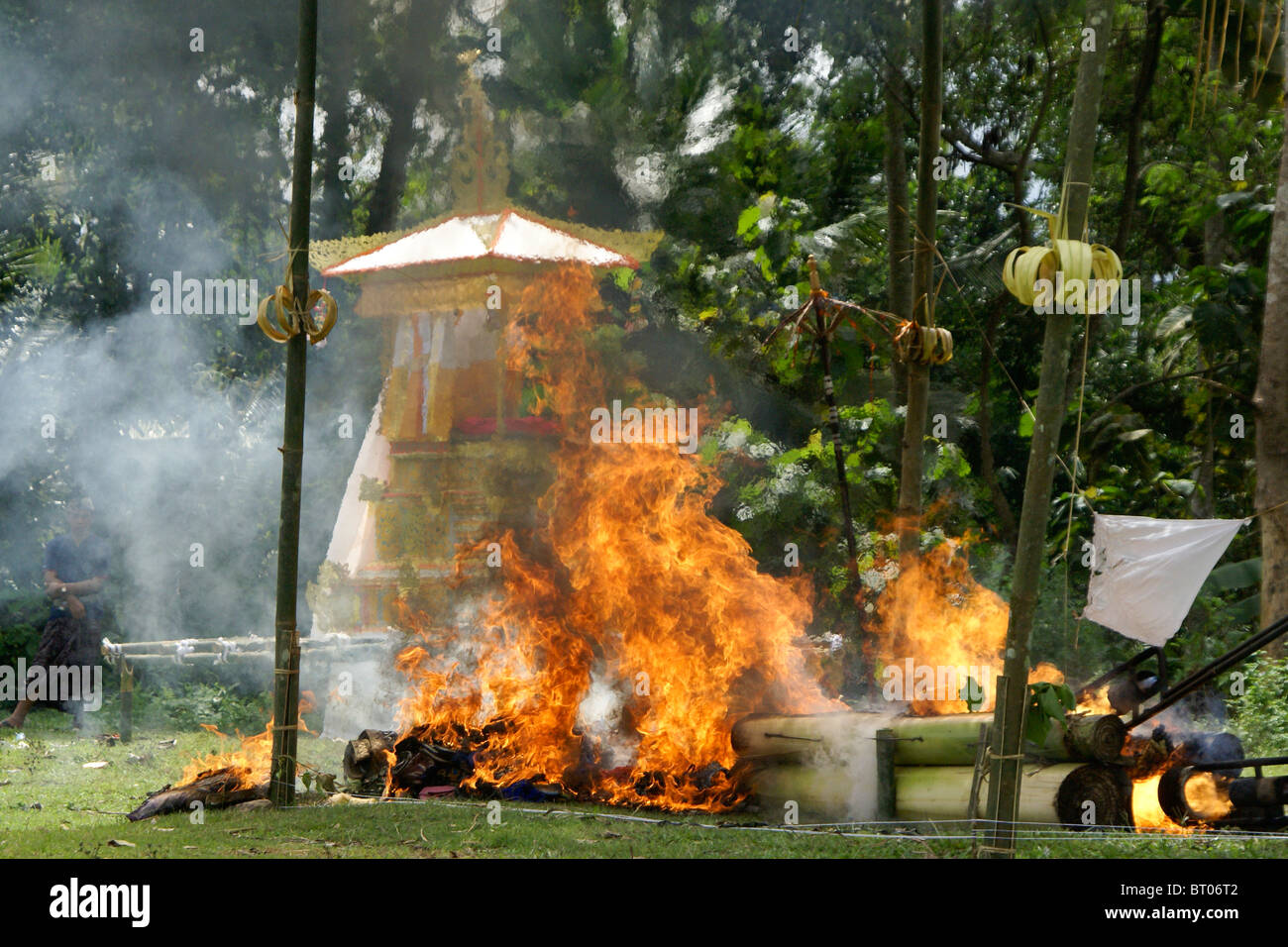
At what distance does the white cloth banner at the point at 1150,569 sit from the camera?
7969 millimetres

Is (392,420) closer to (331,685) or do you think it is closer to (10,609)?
(331,685)

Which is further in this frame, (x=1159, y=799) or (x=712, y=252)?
(x=712, y=252)

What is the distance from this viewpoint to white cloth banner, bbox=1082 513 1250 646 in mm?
7969

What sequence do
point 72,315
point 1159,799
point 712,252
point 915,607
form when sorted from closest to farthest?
point 1159,799, point 915,607, point 712,252, point 72,315

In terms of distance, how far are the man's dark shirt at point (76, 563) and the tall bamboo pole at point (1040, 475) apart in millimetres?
9877

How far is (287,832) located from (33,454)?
1031cm

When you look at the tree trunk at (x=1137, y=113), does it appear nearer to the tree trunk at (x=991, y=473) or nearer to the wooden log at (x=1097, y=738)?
the tree trunk at (x=991, y=473)

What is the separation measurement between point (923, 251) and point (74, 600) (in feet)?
30.1

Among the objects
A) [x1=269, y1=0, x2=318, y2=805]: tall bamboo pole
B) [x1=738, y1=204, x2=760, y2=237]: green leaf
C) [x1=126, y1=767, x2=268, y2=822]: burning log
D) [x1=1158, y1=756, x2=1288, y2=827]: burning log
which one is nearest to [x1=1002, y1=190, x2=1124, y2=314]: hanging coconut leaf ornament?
[x1=1158, y1=756, x2=1288, y2=827]: burning log

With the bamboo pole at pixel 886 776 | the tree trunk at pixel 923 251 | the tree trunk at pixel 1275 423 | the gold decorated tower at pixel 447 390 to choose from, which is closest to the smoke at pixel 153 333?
the gold decorated tower at pixel 447 390

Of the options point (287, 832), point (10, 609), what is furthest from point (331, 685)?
point (287, 832)

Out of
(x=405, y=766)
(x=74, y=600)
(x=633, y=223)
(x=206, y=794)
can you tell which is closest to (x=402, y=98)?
(x=633, y=223)
